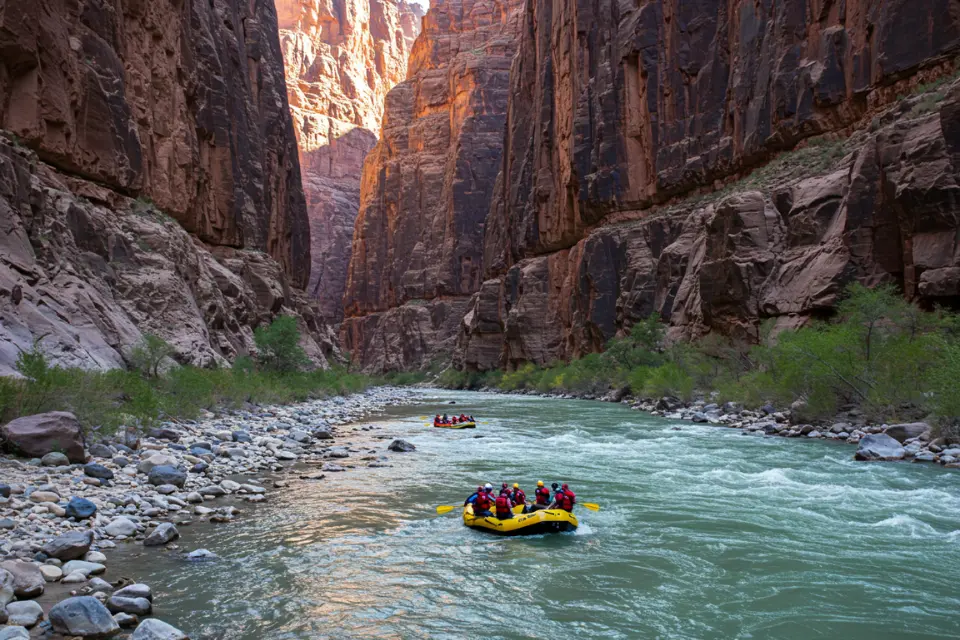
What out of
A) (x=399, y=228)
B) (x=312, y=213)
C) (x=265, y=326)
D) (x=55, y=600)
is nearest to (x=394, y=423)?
(x=265, y=326)

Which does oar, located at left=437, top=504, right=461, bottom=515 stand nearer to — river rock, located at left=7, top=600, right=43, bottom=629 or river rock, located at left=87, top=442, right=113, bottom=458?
river rock, located at left=87, top=442, right=113, bottom=458

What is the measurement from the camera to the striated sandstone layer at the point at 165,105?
2164 cm

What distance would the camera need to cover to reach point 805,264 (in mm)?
28875

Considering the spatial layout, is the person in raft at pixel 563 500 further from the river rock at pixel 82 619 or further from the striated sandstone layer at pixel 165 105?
the striated sandstone layer at pixel 165 105

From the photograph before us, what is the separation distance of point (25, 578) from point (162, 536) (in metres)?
2.01

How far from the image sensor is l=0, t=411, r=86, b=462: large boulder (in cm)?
972

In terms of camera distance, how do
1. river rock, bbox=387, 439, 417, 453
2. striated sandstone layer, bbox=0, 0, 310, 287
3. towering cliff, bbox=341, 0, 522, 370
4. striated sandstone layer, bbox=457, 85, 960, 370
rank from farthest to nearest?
towering cliff, bbox=341, 0, 522, 370
striated sandstone layer, bbox=457, 85, 960, 370
striated sandstone layer, bbox=0, 0, 310, 287
river rock, bbox=387, 439, 417, 453

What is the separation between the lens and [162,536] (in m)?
7.73

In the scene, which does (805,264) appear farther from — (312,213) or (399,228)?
(312,213)

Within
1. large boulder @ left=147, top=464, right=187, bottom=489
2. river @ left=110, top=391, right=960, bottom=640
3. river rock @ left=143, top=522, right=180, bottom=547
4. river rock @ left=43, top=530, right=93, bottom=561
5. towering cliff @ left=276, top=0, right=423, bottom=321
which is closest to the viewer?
river @ left=110, top=391, right=960, bottom=640

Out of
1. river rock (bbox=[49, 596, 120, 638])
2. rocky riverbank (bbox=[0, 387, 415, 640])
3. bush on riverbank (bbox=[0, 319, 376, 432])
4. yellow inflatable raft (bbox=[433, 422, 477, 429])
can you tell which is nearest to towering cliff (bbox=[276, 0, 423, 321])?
bush on riverbank (bbox=[0, 319, 376, 432])

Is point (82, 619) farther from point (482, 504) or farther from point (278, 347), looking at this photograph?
point (278, 347)

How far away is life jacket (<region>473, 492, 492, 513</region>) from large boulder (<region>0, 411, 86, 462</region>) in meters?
6.11

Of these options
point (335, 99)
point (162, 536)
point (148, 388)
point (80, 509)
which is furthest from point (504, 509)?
point (335, 99)
